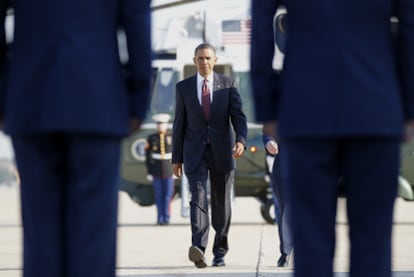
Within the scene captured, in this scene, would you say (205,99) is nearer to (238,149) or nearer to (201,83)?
(201,83)

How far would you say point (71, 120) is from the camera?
5.11m

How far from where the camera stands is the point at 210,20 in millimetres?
20203

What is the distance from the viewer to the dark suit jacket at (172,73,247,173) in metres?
10.7

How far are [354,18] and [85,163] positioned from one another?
1.17 meters

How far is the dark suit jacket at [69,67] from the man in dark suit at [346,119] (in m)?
0.67

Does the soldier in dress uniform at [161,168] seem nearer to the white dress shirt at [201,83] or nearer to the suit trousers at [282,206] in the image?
the white dress shirt at [201,83]

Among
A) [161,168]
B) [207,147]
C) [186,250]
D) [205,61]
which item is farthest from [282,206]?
[161,168]

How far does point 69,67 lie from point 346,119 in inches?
42.4

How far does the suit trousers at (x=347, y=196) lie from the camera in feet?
17.4

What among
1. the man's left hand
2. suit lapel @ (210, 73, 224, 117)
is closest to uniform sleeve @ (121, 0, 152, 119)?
the man's left hand

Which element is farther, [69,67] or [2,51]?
[2,51]

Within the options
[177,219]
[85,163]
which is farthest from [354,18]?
[177,219]

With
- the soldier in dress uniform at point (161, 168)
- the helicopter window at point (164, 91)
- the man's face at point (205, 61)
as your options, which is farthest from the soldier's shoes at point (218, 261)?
the helicopter window at point (164, 91)

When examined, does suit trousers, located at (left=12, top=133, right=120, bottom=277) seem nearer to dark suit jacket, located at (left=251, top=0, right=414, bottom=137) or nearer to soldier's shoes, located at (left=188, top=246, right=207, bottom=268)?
dark suit jacket, located at (left=251, top=0, right=414, bottom=137)
